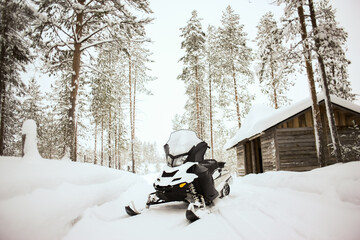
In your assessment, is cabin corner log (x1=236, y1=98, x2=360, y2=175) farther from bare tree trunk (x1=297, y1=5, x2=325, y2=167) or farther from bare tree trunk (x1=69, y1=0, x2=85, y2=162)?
bare tree trunk (x1=69, y1=0, x2=85, y2=162)

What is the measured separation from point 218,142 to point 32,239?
29306mm

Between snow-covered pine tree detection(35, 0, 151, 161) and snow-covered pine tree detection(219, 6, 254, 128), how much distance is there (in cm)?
1157

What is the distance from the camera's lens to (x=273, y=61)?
9.91 metres

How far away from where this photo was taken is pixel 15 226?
7.27ft

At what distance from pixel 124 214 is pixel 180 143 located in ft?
6.51

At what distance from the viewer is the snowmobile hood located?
463 centimetres

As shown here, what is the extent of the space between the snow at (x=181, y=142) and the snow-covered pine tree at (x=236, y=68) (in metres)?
13.8

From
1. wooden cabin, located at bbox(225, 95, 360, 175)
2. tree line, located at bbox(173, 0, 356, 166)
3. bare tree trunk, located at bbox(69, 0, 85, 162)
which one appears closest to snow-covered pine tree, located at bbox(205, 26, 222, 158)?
tree line, located at bbox(173, 0, 356, 166)

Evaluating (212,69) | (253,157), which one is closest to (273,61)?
(253,157)

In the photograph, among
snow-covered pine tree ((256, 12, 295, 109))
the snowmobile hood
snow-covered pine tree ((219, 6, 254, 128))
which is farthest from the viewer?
snow-covered pine tree ((219, 6, 254, 128))

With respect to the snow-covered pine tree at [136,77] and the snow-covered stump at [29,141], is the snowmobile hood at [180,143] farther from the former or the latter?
the snow-covered pine tree at [136,77]

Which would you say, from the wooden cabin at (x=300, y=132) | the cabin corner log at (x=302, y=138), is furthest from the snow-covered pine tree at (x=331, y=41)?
the cabin corner log at (x=302, y=138)

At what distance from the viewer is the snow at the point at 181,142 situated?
4.64m

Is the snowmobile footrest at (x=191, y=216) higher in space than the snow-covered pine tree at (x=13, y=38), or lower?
lower
